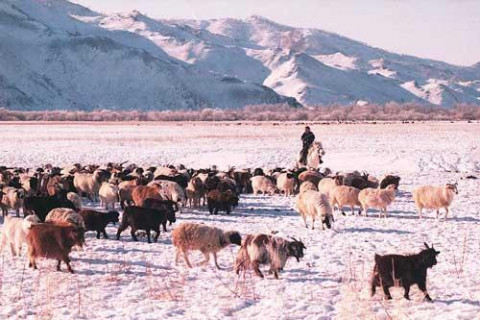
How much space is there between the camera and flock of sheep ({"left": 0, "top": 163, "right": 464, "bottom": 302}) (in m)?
10.0

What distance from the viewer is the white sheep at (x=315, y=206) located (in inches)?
542

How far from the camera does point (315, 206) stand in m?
13.9

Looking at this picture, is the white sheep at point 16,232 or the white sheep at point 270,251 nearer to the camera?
the white sheep at point 270,251

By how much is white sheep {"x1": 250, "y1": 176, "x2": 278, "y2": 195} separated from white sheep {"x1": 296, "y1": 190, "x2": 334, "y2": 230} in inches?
245

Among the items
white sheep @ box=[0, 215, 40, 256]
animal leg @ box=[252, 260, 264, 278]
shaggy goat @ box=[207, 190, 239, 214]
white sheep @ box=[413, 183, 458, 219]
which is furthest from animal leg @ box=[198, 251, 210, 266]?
white sheep @ box=[413, 183, 458, 219]

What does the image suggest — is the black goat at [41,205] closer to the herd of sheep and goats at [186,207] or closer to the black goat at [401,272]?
the herd of sheep and goats at [186,207]

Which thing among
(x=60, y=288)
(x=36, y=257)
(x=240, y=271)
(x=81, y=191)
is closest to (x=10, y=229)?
(x=36, y=257)

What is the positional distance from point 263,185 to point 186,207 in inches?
163

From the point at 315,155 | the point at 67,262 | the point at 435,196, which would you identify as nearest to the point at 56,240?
the point at 67,262

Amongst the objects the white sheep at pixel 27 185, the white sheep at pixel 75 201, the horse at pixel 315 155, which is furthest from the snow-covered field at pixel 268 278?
the horse at pixel 315 155

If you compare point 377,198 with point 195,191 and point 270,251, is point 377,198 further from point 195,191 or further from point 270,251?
point 270,251

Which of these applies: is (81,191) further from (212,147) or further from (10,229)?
(212,147)

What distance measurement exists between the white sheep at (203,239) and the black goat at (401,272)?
273 centimetres

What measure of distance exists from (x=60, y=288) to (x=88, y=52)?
595 feet
